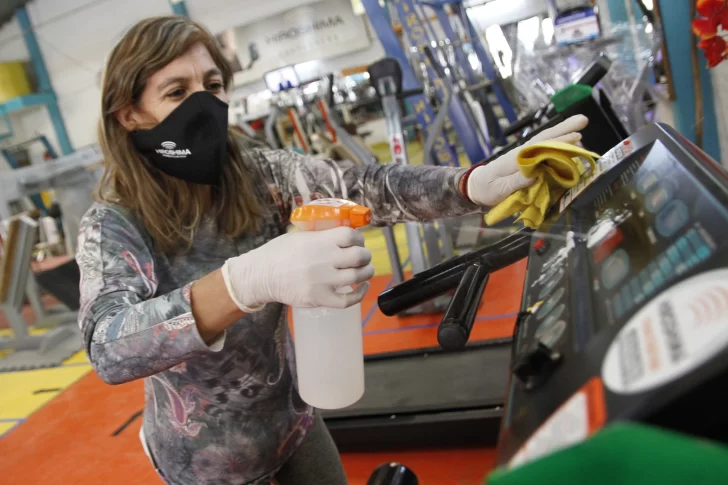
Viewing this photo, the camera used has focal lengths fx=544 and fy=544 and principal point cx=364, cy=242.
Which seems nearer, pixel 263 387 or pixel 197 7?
pixel 263 387

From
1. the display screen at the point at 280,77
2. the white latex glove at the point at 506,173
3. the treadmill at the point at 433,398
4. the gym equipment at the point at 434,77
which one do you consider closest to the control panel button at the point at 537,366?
the white latex glove at the point at 506,173

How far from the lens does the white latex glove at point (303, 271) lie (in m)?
0.81

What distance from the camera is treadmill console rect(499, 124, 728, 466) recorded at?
320 mm

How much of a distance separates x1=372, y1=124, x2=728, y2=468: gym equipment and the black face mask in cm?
69

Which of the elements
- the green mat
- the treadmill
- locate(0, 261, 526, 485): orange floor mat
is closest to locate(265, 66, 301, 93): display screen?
locate(0, 261, 526, 485): orange floor mat

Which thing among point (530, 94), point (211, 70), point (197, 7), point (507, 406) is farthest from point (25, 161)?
point (507, 406)

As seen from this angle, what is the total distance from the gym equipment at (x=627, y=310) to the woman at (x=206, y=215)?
12.7 inches

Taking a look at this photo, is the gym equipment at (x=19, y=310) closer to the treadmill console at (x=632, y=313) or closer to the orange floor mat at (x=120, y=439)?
the orange floor mat at (x=120, y=439)

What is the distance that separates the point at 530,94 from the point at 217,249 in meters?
3.15

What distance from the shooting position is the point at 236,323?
1.19 meters

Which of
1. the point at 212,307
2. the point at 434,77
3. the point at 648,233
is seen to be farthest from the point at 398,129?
the point at 648,233

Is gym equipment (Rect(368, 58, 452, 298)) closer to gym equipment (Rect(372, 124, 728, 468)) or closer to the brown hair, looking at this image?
the brown hair

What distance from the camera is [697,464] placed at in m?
0.26

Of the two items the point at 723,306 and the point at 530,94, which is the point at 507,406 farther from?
the point at 530,94
